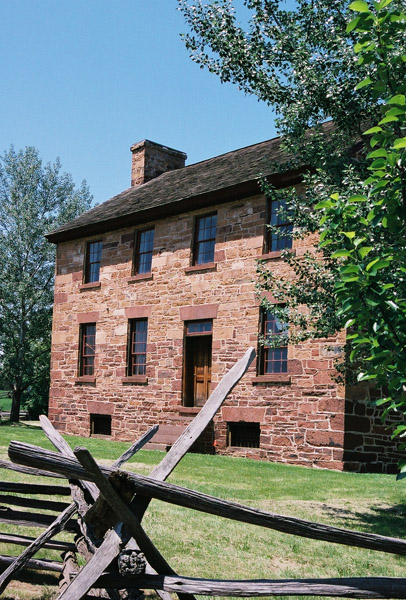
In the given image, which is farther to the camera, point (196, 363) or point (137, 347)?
point (137, 347)

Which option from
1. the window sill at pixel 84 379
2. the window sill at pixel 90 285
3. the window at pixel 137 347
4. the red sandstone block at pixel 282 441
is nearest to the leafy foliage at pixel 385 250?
the red sandstone block at pixel 282 441

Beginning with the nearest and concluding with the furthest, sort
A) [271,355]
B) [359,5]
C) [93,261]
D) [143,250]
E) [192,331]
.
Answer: [359,5] → [271,355] → [192,331] → [143,250] → [93,261]

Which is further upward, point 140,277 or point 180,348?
point 140,277

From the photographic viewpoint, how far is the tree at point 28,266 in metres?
27.9

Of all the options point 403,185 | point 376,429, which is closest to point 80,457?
point 403,185

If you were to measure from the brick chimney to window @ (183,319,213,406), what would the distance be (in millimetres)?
7999

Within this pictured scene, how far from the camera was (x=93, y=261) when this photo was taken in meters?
20.9

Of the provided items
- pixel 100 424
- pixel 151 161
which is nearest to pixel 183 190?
pixel 151 161

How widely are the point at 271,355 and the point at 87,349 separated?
699 centimetres

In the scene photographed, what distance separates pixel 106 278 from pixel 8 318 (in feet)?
31.1

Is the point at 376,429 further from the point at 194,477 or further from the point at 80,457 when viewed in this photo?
the point at 80,457

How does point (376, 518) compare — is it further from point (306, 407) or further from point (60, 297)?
point (60, 297)

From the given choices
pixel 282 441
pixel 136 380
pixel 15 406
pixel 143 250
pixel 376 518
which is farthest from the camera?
pixel 15 406

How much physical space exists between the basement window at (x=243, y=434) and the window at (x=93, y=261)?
6.91 meters
